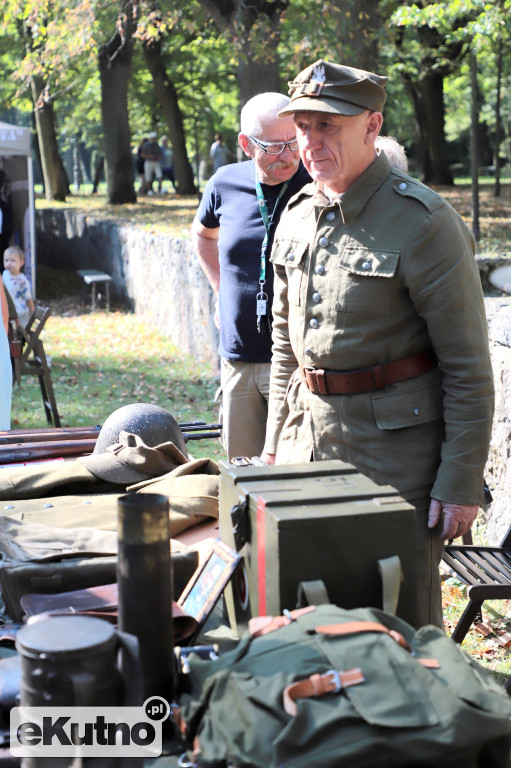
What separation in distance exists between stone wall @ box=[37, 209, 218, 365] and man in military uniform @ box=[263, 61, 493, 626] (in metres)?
8.01

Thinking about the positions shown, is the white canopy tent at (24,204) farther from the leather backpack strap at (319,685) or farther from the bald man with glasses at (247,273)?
the leather backpack strap at (319,685)

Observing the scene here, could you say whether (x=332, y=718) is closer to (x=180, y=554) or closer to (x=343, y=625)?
(x=343, y=625)

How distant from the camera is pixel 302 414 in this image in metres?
3.04

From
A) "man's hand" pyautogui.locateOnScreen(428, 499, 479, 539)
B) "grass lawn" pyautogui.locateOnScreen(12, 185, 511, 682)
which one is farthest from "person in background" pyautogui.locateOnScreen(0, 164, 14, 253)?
"man's hand" pyautogui.locateOnScreen(428, 499, 479, 539)

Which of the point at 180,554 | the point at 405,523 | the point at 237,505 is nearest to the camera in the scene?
the point at 405,523

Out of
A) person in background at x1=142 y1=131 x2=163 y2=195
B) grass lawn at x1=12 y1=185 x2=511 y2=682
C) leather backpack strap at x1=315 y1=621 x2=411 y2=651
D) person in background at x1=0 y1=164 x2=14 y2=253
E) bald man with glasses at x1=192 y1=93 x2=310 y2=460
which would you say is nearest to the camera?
leather backpack strap at x1=315 y1=621 x2=411 y2=651

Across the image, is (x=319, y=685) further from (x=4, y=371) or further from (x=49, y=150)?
(x=49, y=150)

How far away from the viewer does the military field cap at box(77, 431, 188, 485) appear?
11.1ft

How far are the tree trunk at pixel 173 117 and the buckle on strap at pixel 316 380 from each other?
23.5m

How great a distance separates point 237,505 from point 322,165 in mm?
1028

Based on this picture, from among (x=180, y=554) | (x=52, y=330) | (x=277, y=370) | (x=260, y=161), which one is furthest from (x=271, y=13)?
(x=180, y=554)

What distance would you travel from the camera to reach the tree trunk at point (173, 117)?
83.5 ft

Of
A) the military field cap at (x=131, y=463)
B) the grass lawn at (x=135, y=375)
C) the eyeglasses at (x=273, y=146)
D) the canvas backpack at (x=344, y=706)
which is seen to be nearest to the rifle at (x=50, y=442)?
the military field cap at (x=131, y=463)

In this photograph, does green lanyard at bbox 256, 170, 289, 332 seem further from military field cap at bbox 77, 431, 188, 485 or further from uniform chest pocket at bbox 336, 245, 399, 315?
uniform chest pocket at bbox 336, 245, 399, 315
